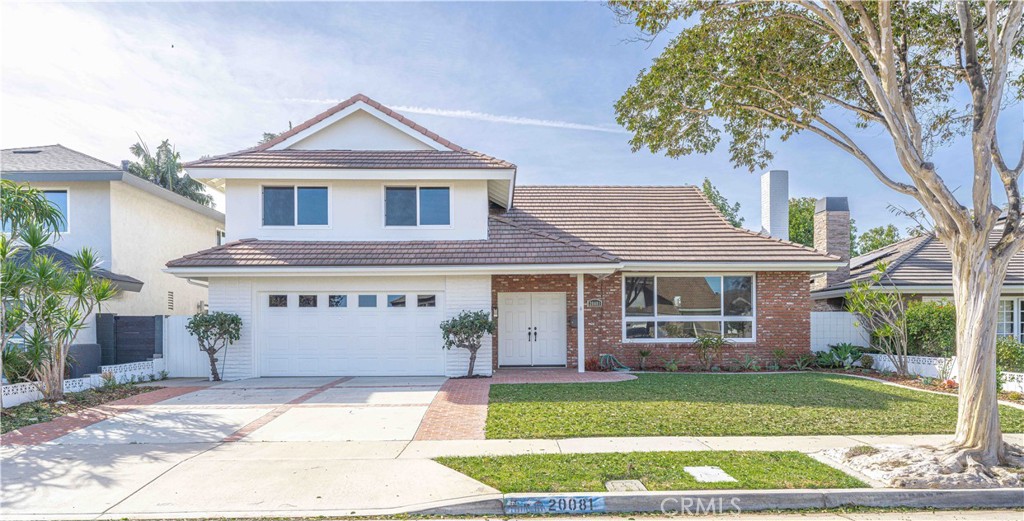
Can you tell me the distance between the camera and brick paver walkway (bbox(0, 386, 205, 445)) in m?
7.32

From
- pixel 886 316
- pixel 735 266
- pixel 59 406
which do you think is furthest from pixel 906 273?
pixel 59 406

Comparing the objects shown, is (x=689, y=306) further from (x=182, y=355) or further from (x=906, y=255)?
(x=182, y=355)

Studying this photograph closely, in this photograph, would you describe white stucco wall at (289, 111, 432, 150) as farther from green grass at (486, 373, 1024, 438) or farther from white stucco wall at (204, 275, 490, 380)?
green grass at (486, 373, 1024, 438)

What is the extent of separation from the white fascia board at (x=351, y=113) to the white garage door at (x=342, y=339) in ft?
13.5

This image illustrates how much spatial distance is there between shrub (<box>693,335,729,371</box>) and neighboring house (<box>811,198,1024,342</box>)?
4.08 meters

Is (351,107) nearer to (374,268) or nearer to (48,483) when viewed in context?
(374,268)

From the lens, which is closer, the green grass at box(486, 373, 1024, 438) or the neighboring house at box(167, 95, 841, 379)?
the green grass at box(486, 373, 1024, 438)

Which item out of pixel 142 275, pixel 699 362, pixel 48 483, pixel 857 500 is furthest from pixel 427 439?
pixel 142 275

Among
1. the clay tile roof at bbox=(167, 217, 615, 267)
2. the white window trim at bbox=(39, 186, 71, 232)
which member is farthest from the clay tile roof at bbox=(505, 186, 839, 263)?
the white window trim at bbox=(39, 186, 71, 232)

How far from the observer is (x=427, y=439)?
282 inches

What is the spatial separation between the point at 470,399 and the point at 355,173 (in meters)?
6.55

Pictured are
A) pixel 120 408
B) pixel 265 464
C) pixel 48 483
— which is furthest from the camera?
pixel 120 408

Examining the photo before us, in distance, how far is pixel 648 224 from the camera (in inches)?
615

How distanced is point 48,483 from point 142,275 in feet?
39.6
